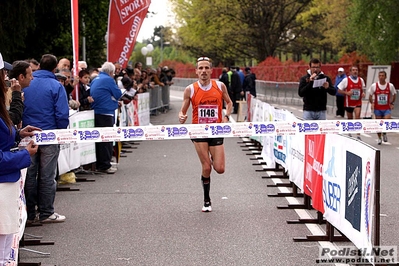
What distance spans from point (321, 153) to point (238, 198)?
2689 millimetres

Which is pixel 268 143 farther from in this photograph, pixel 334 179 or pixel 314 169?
pixel 334 179

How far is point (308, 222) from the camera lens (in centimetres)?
962

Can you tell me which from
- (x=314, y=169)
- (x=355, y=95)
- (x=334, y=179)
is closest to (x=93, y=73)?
(x=355, y=95)

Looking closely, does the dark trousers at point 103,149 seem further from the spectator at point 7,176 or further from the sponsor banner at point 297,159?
the spectator at point 7,176

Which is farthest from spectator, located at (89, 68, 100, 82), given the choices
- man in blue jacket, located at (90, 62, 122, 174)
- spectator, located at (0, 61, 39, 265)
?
spectator, located at (0, 61, 39, 265)

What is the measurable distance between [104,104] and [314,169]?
624 cm

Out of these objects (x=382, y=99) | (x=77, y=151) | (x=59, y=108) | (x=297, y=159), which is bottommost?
(x=77, y=151)

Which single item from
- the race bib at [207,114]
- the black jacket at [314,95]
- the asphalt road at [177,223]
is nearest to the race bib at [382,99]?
the asphalt road at [177,223]

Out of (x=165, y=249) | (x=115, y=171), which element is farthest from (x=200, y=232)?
(x=115, y=171)

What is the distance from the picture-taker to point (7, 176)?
5.66 meters

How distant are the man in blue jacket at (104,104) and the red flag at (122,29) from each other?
5741mm

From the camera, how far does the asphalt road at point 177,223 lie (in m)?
8.05

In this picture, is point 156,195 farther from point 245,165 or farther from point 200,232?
point 245,165

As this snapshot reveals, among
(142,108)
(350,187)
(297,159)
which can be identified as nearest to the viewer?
(350,187)
